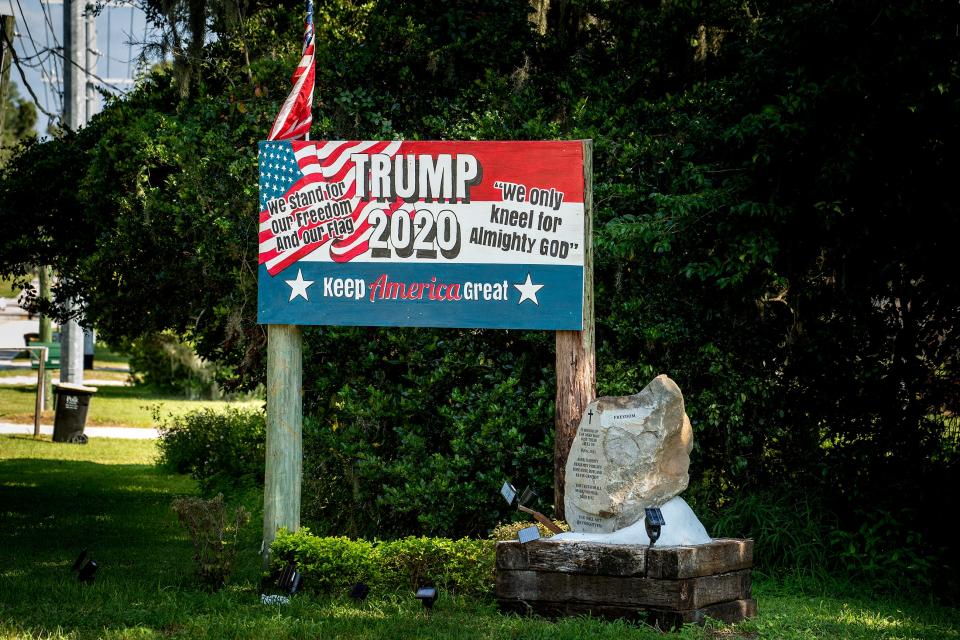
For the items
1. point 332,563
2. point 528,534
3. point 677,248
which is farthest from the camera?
point 677,248

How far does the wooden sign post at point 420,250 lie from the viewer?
7.75 meters

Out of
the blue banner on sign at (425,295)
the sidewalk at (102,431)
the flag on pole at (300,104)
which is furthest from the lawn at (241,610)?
the sidewalk at (102,431)

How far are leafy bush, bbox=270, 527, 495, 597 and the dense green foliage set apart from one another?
123cm

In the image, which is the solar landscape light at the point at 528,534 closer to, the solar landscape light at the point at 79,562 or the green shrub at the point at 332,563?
the green shrub at the point at 332,563

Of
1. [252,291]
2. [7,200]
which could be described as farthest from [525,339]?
[7,200]

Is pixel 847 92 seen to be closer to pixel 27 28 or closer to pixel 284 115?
pixel 284 115

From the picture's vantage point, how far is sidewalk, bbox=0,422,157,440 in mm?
18750

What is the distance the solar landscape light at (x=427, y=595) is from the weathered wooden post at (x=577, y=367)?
1.36 meters

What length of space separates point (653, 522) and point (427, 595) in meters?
1.60

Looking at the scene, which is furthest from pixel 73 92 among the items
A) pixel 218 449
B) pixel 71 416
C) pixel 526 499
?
pixel 526 499

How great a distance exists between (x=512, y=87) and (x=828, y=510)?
5.11m

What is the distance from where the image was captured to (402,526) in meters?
9.47

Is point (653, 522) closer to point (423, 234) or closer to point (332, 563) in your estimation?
point (332, 563)

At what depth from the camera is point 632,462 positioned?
685cm
